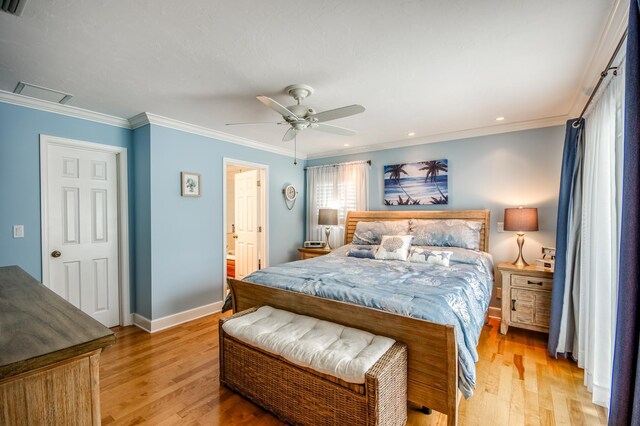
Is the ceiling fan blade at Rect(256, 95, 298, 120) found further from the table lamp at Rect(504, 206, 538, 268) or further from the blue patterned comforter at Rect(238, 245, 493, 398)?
the table lamp at Rect(504, 206, 538, 268)

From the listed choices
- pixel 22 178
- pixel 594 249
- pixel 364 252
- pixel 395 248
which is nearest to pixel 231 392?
pixel 364 252

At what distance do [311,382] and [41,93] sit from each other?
331 cm

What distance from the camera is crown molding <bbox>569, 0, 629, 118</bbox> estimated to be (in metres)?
1.52

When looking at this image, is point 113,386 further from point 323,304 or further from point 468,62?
point 468,62

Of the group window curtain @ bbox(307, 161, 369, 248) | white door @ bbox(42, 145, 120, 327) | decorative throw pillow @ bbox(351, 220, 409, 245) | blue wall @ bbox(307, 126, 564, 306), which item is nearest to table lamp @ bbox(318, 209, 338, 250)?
window curtain @ bbox(307, 161, 369, 248)


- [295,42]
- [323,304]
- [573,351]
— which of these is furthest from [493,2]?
[573,351]

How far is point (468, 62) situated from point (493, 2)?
2.02 feet

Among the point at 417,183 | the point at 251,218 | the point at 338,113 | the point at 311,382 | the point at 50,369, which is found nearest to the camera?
the point at 50,369

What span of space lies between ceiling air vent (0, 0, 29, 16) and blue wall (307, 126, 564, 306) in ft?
13.1

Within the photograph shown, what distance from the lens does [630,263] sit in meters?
1.15

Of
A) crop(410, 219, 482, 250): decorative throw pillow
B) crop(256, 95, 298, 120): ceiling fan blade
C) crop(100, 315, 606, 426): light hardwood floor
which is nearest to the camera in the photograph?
crop(100, 315, 606, 426): light hardwood floor

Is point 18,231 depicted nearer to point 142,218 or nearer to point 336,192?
point 142,218

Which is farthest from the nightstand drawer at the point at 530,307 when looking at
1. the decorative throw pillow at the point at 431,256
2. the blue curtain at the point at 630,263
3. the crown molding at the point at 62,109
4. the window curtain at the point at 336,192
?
the crown molding at the point at 62,109

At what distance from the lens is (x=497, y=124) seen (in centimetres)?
352
